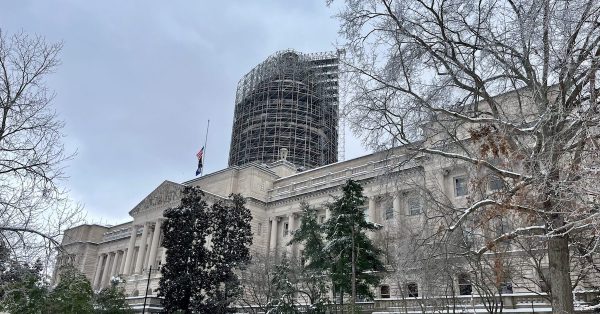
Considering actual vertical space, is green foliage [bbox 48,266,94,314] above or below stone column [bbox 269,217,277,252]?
below

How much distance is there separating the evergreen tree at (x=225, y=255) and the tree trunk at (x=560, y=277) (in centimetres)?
2189

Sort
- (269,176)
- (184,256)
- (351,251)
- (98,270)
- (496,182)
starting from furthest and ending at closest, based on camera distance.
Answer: (98,270), (269,176), (184,256), (351,251), (496,182)

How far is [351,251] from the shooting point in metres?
24.3

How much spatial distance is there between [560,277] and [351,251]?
15.4m

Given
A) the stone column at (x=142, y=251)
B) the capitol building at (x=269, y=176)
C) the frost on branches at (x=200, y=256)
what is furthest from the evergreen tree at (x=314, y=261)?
the stone column at (x=142, y=251)

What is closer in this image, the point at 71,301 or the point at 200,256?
the point at 71,301

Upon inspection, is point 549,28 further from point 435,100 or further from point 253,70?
point 253,70

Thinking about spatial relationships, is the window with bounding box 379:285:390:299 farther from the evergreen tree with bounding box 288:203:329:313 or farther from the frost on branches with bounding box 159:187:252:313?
the frost on branches with bounding box 159:187:252:313

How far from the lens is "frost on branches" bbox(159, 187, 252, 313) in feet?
92.5

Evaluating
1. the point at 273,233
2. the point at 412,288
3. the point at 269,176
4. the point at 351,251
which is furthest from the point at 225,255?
the point at 269,176

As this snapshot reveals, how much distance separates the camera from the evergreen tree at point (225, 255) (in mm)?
28766

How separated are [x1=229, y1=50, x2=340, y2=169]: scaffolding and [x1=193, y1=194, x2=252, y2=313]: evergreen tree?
33189 millimetres

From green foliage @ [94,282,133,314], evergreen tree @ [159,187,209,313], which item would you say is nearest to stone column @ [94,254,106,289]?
green foliage @ [94,282,133,314]

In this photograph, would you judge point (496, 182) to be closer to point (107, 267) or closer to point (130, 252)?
point (130, 252)
